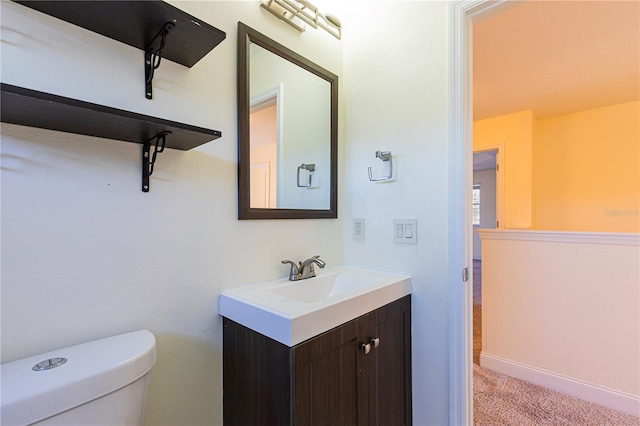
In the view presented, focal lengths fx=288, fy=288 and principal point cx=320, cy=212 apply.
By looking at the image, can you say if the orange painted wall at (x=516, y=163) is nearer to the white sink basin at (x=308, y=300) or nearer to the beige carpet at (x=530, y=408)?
the beige carpet at (x=530, y=408)

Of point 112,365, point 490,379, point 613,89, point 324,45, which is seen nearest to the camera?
point 112,365

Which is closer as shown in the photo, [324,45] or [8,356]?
[8,356]

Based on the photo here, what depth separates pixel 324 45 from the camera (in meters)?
1.54

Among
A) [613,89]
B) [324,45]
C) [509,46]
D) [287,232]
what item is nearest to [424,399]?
[287,232]

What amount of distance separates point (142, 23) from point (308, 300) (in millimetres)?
1144

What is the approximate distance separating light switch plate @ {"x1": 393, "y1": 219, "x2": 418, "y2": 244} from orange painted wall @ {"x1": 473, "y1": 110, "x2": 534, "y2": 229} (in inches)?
99.1

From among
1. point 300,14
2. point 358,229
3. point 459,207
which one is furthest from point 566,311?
point 300,14

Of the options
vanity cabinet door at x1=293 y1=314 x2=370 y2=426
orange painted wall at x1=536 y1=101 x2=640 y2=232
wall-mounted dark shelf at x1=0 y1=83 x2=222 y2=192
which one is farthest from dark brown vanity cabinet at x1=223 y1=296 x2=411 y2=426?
orange painted wall at x1=536 y1=101 x2=640 y2=232

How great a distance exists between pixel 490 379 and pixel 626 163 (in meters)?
2.75

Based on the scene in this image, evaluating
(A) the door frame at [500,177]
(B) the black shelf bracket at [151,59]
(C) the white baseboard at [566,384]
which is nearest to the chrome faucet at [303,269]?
(B) the black shelf bracket at [151,59]

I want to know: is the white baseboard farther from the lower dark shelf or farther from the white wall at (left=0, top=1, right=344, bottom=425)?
the lower dark shelf

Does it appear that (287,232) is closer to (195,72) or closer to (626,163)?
(195,72)

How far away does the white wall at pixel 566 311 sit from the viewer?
1754 mm

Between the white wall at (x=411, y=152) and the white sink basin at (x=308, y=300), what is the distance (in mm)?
144
